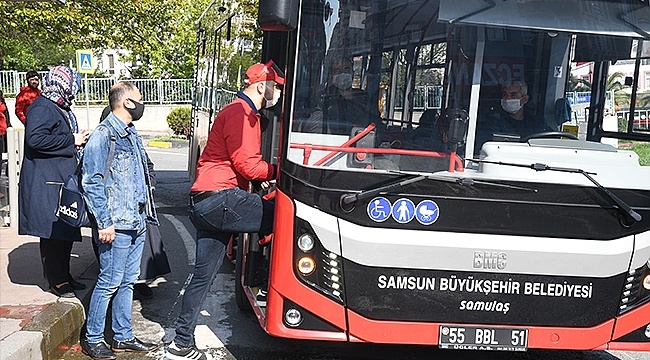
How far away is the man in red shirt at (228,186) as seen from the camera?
16.5 ft

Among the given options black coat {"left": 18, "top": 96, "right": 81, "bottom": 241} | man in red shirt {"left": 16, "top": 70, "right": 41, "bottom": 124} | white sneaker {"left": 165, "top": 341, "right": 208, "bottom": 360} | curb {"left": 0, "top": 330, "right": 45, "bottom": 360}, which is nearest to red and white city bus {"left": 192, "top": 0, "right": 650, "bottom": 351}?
white sneaker {"left": 165, "top": 341, "right": 208, "bottom": 360}

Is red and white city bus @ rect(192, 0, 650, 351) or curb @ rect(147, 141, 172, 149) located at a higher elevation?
red and white city bus @ rect(192, 0, 650, 351)

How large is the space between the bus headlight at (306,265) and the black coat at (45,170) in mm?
2469

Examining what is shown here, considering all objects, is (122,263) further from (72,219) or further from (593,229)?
(593,229)

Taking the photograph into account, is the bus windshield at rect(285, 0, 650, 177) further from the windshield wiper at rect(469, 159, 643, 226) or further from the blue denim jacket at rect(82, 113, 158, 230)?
the blue denim jacket at rect(82, 113, 158, 230)

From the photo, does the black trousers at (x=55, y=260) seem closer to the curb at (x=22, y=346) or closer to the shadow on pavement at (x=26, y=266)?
the shadow on pavement at (x=26, y=266)

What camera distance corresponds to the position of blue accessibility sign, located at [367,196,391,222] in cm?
445

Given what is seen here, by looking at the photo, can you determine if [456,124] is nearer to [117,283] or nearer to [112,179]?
[112,179]

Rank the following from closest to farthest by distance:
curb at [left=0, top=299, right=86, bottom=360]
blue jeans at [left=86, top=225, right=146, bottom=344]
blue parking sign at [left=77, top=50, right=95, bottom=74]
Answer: curb at [left=0, top=299, right=86, bottom=360] < blue jeans at [left=86, top=225, right=146, bottom=344] < blue parking sign at [left=77, top=50, right=95, bottom=74]

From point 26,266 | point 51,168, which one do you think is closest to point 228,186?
point 51,168

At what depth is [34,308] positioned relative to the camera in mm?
5863

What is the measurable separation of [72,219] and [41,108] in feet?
3.62

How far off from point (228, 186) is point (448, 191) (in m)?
1.51

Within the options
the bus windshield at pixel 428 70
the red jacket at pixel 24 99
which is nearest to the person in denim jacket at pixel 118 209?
the bus windshield at pixel 428 70
